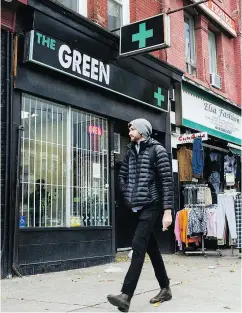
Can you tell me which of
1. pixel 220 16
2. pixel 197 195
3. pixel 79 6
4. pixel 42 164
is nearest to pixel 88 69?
pixel 79 6

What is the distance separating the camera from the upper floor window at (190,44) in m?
13.6

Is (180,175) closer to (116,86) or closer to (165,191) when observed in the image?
(116,86)

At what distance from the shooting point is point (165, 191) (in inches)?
187

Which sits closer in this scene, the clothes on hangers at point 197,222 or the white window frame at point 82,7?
the white window frame at point 82,7

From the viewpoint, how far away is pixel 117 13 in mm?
10805

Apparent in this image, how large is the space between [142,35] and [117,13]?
220 cm

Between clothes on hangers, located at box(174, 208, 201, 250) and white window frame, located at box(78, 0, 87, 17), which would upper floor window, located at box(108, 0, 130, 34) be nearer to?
white window frame, located at box(78, 0, 87, 17)

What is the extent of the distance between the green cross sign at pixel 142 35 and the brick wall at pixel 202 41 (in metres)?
1.06

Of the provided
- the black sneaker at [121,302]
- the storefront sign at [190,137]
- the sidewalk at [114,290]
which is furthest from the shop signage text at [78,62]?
the black sneaker at [121,302]

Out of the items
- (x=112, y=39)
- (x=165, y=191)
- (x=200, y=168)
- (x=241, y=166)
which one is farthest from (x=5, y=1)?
(x=241, y=166)

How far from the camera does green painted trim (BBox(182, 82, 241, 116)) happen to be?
1225 cm

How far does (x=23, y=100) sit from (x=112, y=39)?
2.75m

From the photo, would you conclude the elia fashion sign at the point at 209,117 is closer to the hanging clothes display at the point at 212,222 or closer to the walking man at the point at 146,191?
the hanging clothes display at the point at 212,222

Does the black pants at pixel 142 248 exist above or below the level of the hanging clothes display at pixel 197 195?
below
